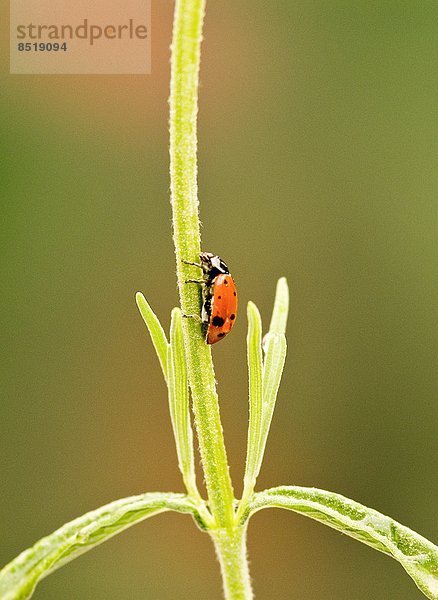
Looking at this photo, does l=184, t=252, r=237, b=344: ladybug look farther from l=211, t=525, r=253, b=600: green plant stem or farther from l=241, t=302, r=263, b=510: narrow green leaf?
l=211, t=525, r=253, b=600: green plant stem

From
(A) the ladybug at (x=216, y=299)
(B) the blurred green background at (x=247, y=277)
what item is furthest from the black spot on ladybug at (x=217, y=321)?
(B) the blurred green background at (x=247, y=277)

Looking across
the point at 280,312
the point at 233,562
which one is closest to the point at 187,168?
the point at 280,312

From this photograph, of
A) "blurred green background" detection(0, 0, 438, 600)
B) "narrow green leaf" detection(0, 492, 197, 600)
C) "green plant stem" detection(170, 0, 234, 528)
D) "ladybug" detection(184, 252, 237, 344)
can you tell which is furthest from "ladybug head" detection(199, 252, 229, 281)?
"blurred green background" detection(0, 0, 438, 600)

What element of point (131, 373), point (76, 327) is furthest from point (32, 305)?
point (131, 373)

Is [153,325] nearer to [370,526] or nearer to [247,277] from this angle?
[370,526]

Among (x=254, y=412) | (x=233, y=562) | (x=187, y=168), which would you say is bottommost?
(x=233, y=562)
